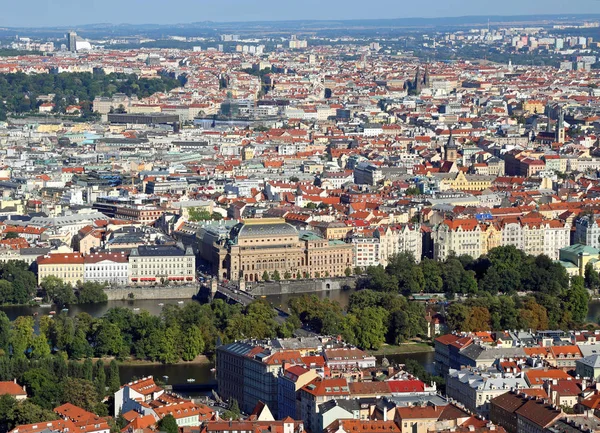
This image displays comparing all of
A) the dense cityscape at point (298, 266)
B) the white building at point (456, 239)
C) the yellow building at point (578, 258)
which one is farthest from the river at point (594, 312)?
the white building at point (456, 239)

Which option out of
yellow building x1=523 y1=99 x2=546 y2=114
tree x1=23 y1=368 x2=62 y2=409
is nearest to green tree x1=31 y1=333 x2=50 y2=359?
tree x1=23 y1=368 x2=62 y2=409

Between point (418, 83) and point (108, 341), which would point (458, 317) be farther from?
point (418, 83)

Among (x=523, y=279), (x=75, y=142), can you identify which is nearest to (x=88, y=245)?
(x=523, y=279)

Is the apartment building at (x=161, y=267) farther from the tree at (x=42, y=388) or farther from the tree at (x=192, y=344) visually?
the tree at (x=42, y=388)

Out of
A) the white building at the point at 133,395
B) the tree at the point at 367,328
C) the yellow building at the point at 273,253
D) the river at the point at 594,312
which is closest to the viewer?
the white building at the point at 133,395

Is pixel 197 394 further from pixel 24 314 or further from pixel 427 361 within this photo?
pixel 24 314

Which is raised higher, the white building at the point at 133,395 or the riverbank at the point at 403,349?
the white building at the point at 133,395

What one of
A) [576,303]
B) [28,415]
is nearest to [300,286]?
[576,303]

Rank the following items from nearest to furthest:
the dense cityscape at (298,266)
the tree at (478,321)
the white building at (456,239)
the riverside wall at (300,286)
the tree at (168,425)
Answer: the tree at (168,425) < the dense cityscape at (298,266) < the tree at (478,321) < the riverside wall at (300,286) < the white building at (456,239)
